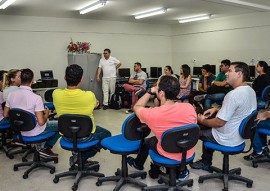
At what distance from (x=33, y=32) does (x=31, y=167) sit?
5310mm

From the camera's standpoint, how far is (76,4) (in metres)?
6.35

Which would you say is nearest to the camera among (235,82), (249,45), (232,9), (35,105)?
(235,82)

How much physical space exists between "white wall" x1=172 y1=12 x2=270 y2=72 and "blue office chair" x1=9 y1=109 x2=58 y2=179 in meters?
6.68

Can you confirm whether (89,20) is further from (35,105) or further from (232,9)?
(35,105)

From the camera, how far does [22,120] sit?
317cm

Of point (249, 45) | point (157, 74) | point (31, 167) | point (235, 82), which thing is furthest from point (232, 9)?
point (31, 167)

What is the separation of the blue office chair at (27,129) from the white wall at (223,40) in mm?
6683

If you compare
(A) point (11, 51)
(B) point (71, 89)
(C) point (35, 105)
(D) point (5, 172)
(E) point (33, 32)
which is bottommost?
(D) point (5, 172)

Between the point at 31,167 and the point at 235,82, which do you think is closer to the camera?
the point at 235,82

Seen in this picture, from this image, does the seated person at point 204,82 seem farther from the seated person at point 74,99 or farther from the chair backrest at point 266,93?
the seated person at point 74,99

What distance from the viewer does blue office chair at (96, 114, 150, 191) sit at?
2.65m

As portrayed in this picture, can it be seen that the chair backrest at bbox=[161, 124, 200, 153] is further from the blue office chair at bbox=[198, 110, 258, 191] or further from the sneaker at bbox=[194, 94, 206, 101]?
the sneaker at bbox=[194, 94, 206, 101]

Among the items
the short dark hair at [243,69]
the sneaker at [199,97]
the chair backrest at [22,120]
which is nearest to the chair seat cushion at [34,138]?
the chair backrest at [22,120]

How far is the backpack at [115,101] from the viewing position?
7.77 m
